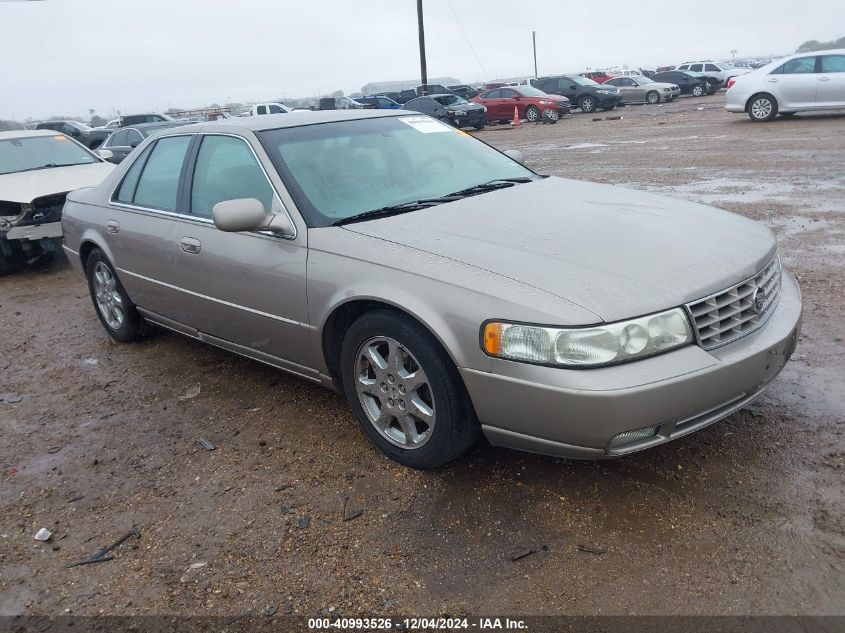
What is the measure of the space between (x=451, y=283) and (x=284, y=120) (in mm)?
1900

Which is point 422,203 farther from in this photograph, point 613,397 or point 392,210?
point 613,397

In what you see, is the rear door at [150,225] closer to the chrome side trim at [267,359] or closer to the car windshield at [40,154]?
the chrome side trim at [267,359]

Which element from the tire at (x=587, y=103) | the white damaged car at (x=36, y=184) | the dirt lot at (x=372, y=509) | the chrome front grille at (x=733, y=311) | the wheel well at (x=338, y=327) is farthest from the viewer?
the tire at (x=587, y=103)

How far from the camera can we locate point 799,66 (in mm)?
16734

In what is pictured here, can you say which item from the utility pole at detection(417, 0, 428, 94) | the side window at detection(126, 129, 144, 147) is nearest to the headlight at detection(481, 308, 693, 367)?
the side window at detection(126, 129, 144, 147)

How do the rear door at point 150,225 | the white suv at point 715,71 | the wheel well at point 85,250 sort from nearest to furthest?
the rear door at point 150,225 → the wheel well at point 85,250 → the white suv at point 715,71

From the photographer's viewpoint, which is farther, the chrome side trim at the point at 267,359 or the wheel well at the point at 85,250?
the wheel well at the point at 85,250

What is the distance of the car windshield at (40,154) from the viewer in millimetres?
8648

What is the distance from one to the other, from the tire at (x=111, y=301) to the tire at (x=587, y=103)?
28029 millimetres

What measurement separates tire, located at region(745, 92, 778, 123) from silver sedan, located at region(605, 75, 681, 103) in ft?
48.4

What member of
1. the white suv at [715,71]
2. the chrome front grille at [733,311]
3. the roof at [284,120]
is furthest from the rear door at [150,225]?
the white suv at [715,71]

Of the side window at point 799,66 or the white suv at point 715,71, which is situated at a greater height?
the white suv at point 715,71

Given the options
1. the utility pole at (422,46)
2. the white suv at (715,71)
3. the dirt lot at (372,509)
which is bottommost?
the dirt lot at (372,509)

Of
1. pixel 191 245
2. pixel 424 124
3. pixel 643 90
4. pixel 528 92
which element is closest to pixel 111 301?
pixel 191 245
